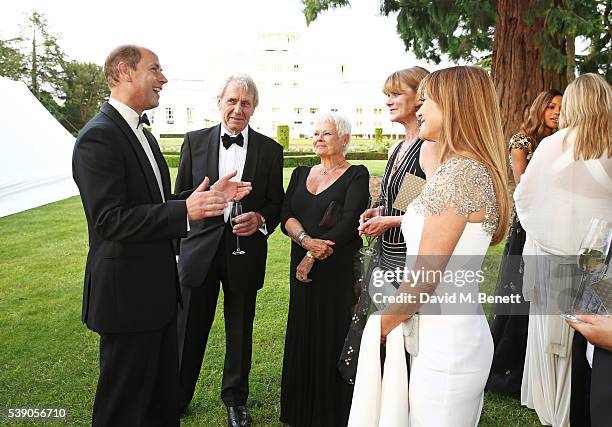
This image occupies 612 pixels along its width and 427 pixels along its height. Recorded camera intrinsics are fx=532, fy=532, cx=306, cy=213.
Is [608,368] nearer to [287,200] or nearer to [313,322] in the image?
[313,322]

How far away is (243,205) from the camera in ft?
10.5

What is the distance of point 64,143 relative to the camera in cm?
1435

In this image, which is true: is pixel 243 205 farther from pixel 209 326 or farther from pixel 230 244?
pixel 209 326

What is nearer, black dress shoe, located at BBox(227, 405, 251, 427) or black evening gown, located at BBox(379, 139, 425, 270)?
black evening gown, located at BBox(379, 139, 425, 270)

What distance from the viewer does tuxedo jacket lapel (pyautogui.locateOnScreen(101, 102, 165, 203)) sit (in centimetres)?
234

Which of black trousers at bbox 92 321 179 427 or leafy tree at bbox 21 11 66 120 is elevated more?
leafy tree at bbox 21 11 66 120

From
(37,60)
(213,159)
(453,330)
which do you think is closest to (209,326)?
(213,159)

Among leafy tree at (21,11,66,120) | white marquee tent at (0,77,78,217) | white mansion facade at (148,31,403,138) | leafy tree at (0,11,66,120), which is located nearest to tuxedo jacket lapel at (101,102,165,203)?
white marquee tent at (0,77,78,217)

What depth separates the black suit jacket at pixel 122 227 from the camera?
222 centimetres

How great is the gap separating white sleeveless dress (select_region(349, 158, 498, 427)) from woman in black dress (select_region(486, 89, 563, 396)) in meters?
1.78

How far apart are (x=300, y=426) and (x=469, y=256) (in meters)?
1.83

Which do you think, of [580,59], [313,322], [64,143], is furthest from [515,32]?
[64,143]

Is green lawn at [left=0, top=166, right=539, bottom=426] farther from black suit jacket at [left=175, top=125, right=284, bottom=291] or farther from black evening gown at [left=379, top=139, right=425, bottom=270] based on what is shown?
black evening gown at [left=379, top=139, right=425, bottom=270]

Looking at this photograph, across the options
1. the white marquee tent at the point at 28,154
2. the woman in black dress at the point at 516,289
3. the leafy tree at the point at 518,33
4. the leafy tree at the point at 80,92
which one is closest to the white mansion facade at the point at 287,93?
the leafy tree at the point at 80,92
